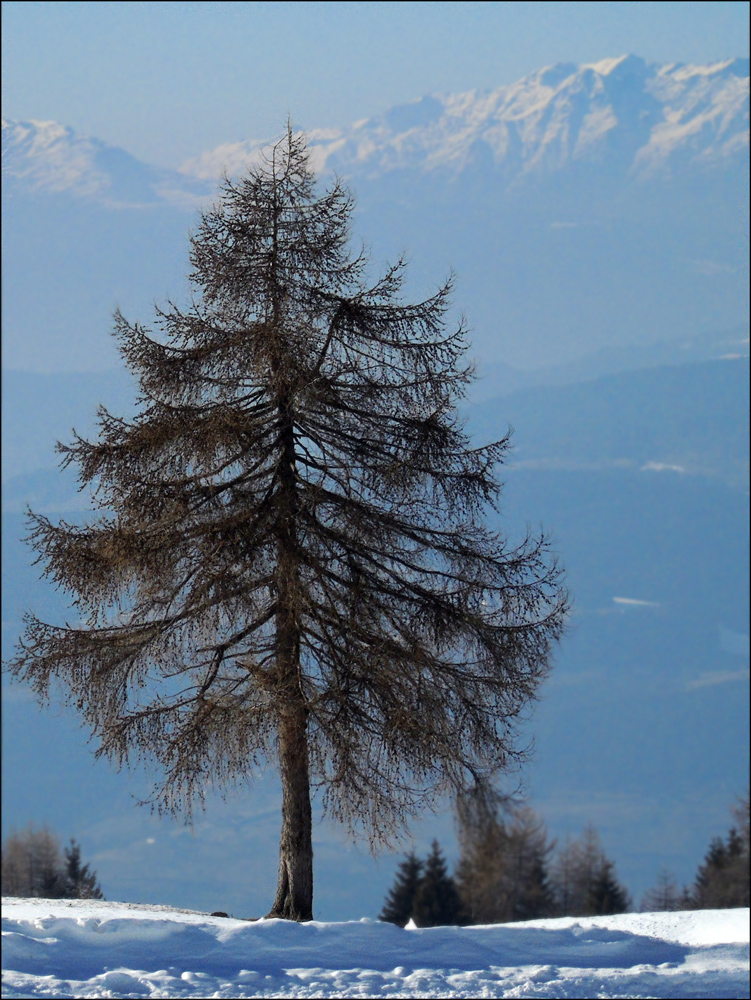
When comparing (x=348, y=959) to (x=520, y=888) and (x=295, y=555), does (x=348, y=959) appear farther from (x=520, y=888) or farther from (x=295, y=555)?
(x=520, y=888)

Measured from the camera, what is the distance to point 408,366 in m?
13.4

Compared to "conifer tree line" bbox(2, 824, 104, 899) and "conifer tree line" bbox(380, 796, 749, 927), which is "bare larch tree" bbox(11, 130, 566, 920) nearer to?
"conifer tree line" bbox(2, 824, 104, 899)

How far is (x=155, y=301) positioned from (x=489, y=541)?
5005 mm

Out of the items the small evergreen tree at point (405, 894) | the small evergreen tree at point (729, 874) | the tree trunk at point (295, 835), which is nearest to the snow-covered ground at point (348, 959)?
the tree trunk at point (295, 835)

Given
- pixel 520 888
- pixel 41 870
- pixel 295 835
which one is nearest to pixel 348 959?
pixel 295 835

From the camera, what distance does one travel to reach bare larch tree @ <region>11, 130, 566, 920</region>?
12.4 m

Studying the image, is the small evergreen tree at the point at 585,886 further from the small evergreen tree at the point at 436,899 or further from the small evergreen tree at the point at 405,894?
the small evergreen tree at the point at 405,894

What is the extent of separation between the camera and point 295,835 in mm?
13016

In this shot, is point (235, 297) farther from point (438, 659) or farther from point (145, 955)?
point (145, 955)

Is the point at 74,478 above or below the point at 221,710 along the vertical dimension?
above

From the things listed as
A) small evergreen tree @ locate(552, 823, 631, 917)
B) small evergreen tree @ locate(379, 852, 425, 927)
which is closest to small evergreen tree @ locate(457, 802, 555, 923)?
small evergreen tree @ locate(552, 823, 631, 917)

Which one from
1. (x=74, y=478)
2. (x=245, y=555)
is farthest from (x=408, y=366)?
(x=74, y=478)

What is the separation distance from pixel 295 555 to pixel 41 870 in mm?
28413

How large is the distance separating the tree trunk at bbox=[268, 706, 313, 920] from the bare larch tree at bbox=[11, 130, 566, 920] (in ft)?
0.09
